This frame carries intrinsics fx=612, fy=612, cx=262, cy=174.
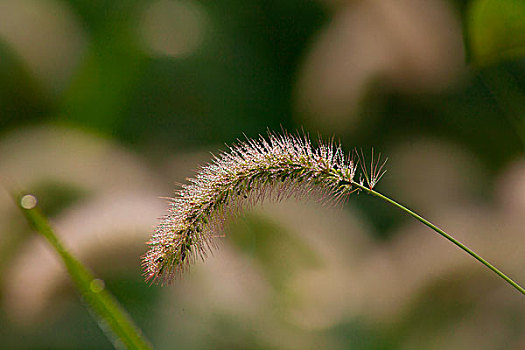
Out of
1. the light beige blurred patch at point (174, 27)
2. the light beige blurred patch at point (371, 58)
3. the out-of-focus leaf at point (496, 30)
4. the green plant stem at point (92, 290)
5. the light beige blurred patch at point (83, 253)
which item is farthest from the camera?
the light beige blurred patch at point (174, 27)

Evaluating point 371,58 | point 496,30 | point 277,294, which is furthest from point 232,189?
point 371,58

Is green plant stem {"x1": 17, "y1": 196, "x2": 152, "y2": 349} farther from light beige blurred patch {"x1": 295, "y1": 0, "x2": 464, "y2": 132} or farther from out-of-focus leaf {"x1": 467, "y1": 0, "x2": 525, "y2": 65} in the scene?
light beige blurred patch {"x1": 295, "y1": 0, "x2": 464, "y2": 132}

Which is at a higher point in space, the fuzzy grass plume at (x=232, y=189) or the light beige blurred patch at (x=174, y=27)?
the light beige blurred patch at (x=174, y=27)

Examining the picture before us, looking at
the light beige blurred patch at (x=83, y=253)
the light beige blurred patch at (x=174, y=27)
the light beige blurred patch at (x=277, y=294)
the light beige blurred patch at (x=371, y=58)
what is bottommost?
the light beige blurred patch at (x=83, y=253)

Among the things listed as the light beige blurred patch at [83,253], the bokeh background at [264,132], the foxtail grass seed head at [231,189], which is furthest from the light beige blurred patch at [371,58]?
the foxtail grass seed head at [231,189]

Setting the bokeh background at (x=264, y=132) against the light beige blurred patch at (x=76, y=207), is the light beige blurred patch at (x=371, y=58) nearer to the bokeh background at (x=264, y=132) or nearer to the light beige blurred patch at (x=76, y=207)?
the bokeh background at (x=264, y=132)

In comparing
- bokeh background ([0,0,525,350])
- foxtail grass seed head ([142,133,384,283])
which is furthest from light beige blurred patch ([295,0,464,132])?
foxtail grass seed head ([142,133,384,283])

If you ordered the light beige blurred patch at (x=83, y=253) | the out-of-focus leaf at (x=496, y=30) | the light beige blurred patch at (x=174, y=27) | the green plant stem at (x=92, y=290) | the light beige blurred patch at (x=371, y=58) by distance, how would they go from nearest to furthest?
1. the green plant stem at (x=92, y=290)
2. the out-of-focus leaf at (x=496, y=30)
3. the light beige blurred patch at (x=83, y=253)
4. the light beige blurred patch at (x=371, y=58)
5. the light beige blurred patch at (x=174, y=27)

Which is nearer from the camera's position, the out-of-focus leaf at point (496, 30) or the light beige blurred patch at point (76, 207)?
the out-of-focus leaf at point (496, 30)

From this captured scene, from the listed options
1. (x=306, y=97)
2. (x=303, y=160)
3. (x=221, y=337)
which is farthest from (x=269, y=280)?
(x=303, y=160)
